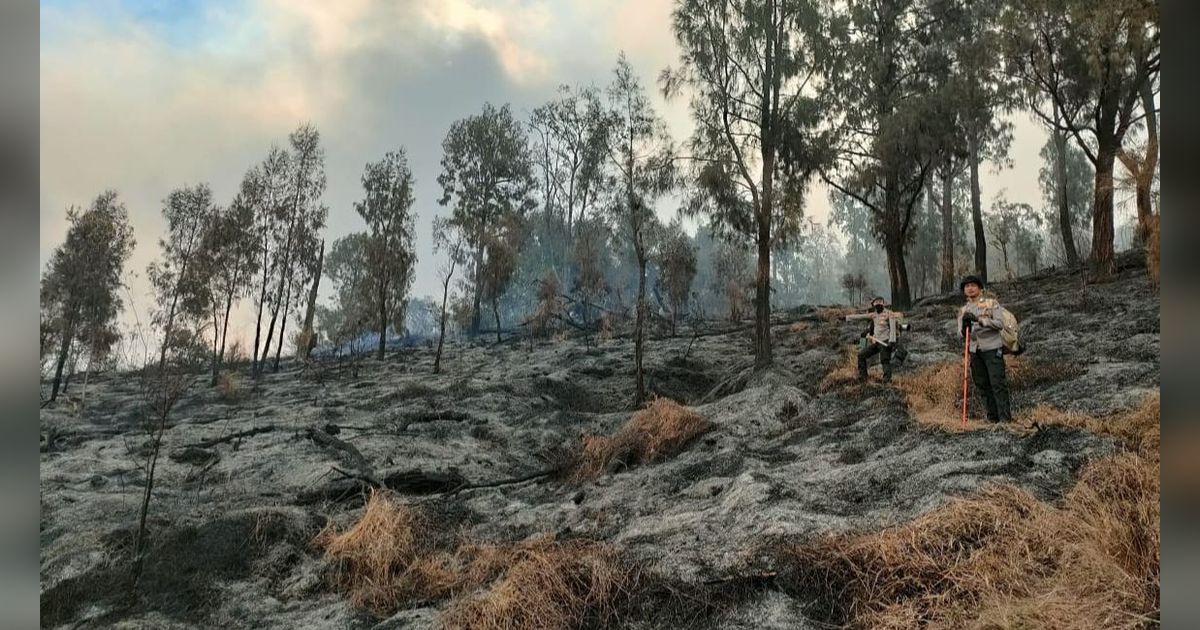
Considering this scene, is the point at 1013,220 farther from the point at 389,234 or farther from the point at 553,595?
the point at 553,595

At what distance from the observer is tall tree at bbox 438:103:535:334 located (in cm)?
766

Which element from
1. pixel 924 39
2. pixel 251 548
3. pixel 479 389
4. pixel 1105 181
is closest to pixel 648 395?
Answer: pixel 479 389

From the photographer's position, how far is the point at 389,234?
8.28m

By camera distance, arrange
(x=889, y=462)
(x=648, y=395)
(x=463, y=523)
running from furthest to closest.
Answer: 1. (x=648, y=395)
2. (x=463, y=523)
3. (x=889, y=462)

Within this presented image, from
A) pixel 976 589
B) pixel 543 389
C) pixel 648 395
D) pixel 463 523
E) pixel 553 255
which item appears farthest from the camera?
pixel 553 255

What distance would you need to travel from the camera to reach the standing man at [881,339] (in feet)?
15.5

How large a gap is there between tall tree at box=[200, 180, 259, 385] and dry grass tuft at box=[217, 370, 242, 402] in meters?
0.14

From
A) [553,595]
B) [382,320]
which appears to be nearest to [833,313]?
[382,320]

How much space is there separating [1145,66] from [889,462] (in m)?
3.85

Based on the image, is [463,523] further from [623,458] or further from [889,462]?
[889,462]

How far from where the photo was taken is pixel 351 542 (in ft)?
11.6

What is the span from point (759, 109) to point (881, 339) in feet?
8.53

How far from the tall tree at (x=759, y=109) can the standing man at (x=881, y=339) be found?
3.83 feet

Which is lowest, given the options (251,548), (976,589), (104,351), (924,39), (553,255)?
(251,548)
